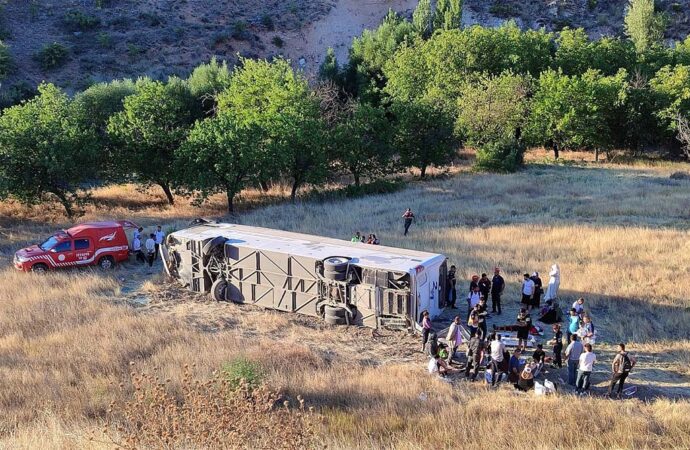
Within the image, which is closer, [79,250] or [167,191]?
[79,250]

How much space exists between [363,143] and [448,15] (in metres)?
34.5

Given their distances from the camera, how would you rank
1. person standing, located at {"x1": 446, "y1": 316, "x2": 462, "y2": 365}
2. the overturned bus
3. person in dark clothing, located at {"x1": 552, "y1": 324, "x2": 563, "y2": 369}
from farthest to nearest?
the overturned bus → person standing, located at {"x1": 446, "y1": 316, "x2": 462, "y2": 365} → person in dark clothing, located at {"x1": 552, "y1": 324, "x2": 563, "y2": 369}

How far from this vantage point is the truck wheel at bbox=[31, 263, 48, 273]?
19156 millimetres

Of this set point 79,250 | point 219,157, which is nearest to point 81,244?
point 79,250

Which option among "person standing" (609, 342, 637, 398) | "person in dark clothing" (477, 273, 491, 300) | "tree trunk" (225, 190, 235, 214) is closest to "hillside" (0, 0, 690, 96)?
"tree trunk" (225, 190, 235, 214)

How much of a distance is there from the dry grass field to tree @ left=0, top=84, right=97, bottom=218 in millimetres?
1984

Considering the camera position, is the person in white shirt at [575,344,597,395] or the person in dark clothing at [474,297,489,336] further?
the person in dark clothing at [474,297,489,336]

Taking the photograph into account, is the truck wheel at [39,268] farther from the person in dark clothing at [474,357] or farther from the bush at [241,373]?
the person in dark clothing at [474,357]

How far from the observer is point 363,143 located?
3597 centimetres

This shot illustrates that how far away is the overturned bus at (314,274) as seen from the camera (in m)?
14.3

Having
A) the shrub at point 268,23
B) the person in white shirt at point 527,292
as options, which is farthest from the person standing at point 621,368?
the shrub at point 268,23

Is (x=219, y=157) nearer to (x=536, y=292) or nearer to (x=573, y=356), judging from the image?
(x=536, y=292)

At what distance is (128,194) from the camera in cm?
3638

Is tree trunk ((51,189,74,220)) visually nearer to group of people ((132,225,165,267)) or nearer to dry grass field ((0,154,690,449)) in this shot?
dry grass field ((0,154,690,449))
